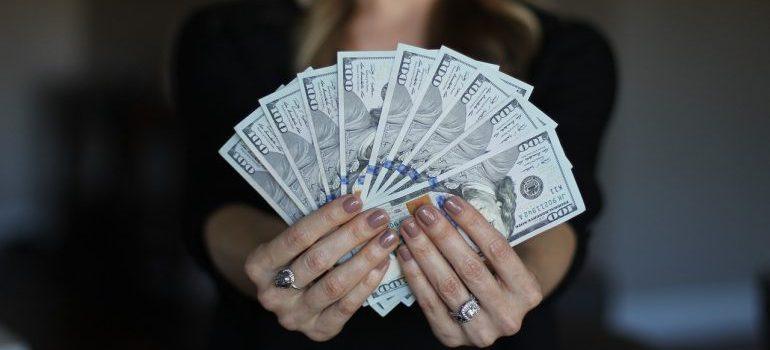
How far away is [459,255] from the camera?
1.16 m

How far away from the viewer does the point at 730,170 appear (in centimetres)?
439

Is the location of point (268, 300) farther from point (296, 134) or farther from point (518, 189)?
point (518, 189)

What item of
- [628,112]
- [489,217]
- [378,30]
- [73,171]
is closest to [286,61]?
[378,30]

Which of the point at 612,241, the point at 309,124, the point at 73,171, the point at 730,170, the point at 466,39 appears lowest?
the point at 73,171

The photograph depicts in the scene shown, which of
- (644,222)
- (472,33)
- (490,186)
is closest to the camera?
(490,186)

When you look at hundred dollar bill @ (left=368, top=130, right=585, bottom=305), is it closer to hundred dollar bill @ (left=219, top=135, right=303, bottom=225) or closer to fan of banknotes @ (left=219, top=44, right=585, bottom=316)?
fan of banknotes @ (left=219, top=44, right=585, bottom=316)

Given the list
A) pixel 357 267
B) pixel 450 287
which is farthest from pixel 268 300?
pixel 450 287

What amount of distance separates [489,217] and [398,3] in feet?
1.63

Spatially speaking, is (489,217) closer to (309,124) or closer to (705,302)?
(309,124)

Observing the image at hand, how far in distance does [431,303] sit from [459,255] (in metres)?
0.10

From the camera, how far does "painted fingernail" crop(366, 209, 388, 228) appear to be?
1.16 m

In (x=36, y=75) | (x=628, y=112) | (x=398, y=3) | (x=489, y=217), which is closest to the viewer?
(x=489, y=217)

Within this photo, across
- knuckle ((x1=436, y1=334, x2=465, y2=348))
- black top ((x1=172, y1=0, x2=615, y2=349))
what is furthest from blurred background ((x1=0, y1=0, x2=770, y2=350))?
knuckle ((x1=436, y1=334, x2=465, y2=348))

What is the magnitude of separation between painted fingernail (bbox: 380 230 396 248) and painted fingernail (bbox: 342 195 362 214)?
1.9 inches
